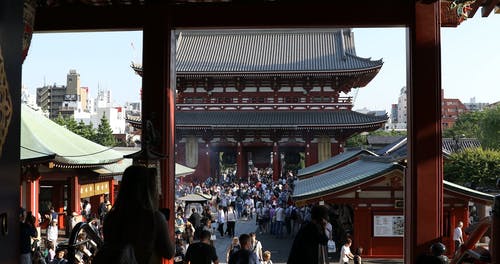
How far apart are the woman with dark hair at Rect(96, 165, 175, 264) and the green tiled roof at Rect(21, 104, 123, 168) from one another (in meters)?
7.77

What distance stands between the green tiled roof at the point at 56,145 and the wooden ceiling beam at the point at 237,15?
4.44m

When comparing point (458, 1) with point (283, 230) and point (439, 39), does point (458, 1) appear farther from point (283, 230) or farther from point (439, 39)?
point (283, 230)

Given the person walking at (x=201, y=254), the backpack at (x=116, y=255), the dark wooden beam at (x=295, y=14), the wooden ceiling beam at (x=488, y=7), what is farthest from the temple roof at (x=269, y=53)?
the backpack at (x=116, y=255)

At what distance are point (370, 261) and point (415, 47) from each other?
8153 millimetres

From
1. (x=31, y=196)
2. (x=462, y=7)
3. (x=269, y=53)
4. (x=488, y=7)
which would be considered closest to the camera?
(x=488, y=7)

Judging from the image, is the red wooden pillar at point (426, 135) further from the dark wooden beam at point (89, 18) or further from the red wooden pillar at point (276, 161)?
the red wooden pillar at point (276, 161)

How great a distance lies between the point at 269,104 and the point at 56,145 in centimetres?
1980

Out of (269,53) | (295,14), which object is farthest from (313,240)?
(269,53)

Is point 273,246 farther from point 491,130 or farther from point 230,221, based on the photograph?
point 491,130

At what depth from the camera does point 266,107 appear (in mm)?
31266

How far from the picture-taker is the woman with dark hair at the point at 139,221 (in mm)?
2646

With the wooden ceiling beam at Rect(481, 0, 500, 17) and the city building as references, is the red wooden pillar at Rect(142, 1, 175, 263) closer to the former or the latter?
the wooden ceiling beam at Rect(481, 0, 500, 17)

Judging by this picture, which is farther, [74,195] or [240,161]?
[240,161]

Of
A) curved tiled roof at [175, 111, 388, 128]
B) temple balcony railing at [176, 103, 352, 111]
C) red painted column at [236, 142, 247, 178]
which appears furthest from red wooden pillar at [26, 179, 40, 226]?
red painted column at [236, 142, 247, 178]
